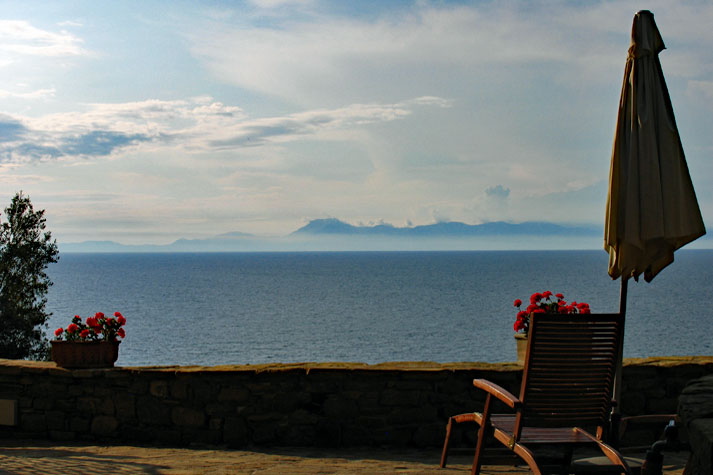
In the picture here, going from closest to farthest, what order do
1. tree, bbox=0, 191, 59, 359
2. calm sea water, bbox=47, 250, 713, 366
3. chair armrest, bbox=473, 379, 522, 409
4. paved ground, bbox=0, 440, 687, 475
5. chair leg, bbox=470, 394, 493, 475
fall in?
chair armrest, bbox=473, 379, 522, 409 → chair leg, bbox=470, 394, 493, 475 → paved ground, bbox=0, 440, 687, 475 → tree, bbox=0, 191, 59, 359 → calm sea water, bbox=47, 250, 713, 366

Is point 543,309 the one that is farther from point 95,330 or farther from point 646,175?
point 95,330

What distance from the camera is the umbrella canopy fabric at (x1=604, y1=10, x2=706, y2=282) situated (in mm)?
3734

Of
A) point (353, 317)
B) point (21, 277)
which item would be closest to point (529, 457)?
point (21, 277)

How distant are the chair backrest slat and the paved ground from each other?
814mm

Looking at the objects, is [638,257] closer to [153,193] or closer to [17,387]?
[17,387]

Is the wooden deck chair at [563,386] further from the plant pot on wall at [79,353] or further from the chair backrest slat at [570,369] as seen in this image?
the plant pot on wall at [79,353]

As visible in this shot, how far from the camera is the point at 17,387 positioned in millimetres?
5090

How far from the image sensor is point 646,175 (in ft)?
12.3

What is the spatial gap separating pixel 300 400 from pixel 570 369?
2062mm

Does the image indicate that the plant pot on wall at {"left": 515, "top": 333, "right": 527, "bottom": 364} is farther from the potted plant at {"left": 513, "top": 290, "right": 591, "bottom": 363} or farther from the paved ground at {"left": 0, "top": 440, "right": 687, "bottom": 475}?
the paved ground at {"left": 0, "top": 440, "right": 687, "bottom": 475}

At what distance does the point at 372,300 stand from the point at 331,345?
21.9 meters

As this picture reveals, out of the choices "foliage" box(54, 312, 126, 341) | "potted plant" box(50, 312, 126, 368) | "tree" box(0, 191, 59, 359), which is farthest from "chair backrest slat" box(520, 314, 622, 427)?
"tree" box(0, 191, 59, 359)

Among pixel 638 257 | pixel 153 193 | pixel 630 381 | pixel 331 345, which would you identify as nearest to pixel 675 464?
pixel 630 381

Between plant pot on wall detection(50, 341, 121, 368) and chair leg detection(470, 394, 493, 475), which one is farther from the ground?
plant pot on wall detection(50, 341, 121, 368)
